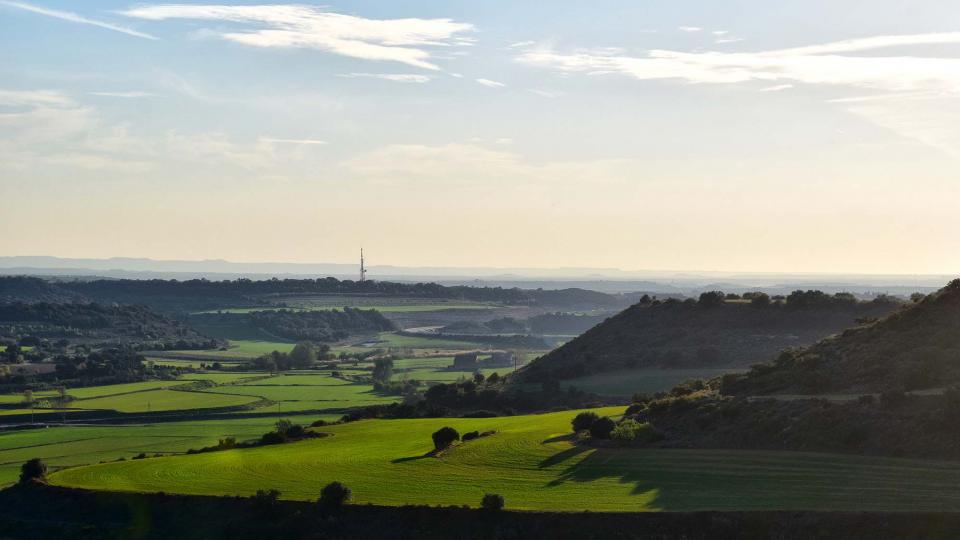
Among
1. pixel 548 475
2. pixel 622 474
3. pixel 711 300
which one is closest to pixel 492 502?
pixel 548 475

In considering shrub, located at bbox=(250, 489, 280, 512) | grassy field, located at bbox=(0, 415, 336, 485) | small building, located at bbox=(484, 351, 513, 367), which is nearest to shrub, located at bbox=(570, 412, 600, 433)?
shrub, located at bbox=(250, 489, 280, 512)

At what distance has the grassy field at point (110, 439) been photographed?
73.9 metres

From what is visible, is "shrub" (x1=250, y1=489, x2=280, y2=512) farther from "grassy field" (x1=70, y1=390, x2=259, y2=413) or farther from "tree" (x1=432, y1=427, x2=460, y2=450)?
"grassy field" (x1=70, y1=390, x2=259, y2=413)

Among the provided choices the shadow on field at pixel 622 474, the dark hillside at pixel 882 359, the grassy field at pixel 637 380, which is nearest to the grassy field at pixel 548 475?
the shadow on field at pixel 622 474

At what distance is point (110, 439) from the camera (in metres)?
84.2

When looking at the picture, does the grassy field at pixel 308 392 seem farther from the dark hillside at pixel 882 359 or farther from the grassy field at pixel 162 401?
the dark hillside at pixel 882 359

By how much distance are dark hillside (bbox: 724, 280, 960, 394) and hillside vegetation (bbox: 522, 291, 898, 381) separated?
1049 inches

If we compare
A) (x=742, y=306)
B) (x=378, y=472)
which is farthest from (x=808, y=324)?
(x=378, y=472)

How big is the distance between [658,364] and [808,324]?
14.3 metres

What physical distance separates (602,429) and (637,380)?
3615 cm

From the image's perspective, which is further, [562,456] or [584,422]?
[584,422]

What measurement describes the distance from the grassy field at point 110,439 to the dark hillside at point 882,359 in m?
41.2

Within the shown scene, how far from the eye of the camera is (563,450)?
4928 cm

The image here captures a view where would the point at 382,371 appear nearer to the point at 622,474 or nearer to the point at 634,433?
the point at 634,433
